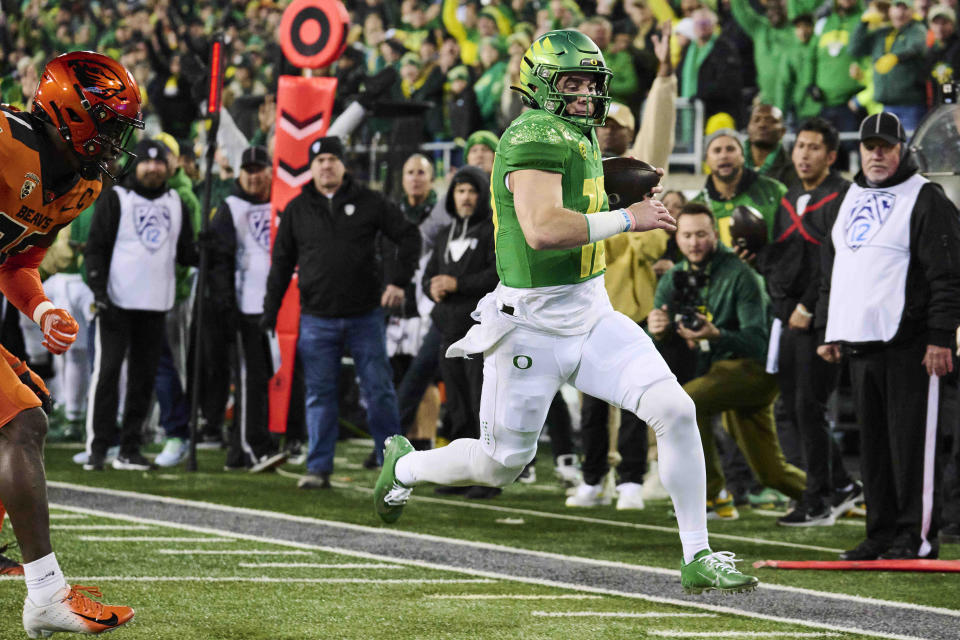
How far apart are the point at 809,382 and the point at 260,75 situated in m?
11.7

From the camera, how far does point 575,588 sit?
22.3 ft

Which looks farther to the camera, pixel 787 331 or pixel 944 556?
pixel 787 331

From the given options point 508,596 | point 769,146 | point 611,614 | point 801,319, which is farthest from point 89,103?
point 769,146

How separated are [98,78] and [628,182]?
6.84 feet

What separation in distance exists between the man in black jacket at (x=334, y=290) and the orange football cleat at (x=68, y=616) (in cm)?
497

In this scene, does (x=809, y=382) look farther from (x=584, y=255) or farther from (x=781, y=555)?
(x=584, y=255)

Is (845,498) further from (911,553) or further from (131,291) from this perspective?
(131,291)

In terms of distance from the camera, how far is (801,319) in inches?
343

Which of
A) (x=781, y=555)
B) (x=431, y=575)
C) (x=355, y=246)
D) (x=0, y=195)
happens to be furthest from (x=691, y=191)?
(x=0, y=195)

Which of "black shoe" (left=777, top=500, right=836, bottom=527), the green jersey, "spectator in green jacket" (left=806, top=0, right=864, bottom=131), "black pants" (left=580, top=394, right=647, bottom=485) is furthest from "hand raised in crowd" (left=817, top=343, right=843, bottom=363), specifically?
"spectator in green jacket" (left=806, top=0, right=864, bottom=131)

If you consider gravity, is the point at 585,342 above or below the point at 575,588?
above

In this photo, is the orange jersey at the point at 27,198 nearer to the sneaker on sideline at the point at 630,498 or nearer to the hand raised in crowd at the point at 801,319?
the hand raised in crowd at the point at 801,319

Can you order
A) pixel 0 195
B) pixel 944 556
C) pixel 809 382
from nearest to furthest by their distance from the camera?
pixel 0 195 < pixel 944 556 < pixel 809 382

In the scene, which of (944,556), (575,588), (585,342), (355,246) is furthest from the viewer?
(355,246)
